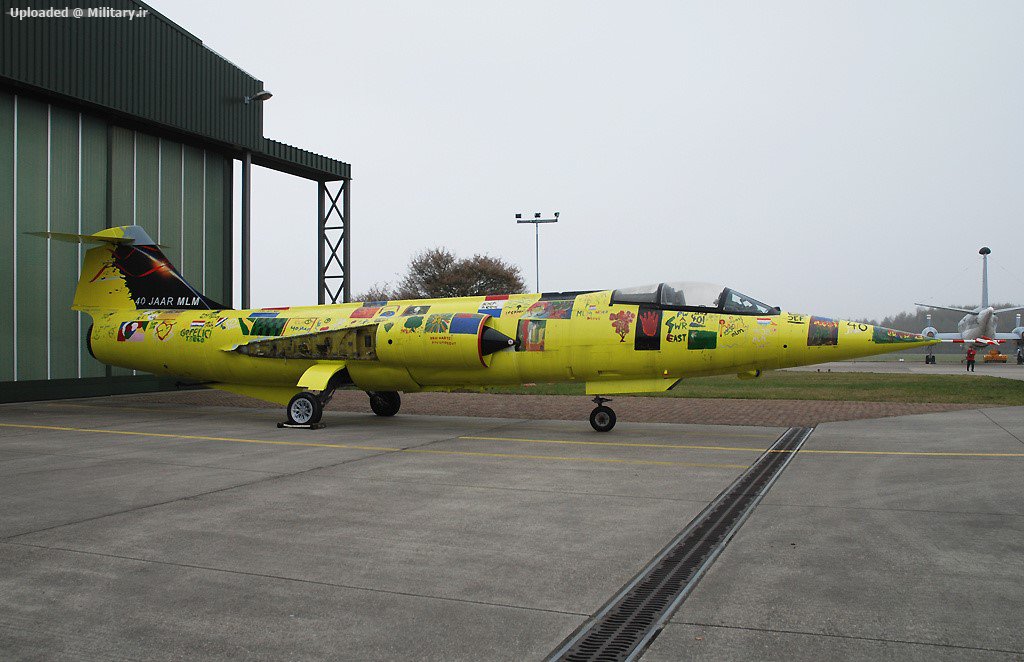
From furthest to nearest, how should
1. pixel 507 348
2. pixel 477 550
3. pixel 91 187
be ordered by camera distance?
pixel 91 187, pixel 507 348, pixel 477 550

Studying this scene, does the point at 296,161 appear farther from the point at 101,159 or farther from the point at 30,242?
the point at 30,242

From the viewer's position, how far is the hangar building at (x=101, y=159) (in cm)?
1717

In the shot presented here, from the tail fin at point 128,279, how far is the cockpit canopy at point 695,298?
990cm

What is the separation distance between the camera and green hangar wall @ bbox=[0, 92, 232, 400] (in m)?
17.2

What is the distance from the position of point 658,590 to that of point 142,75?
20232 mm

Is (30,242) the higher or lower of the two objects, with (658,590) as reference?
higher

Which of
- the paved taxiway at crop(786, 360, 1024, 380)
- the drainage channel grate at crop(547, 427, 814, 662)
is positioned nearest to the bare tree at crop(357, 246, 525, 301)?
the paved taxiway at crop(786, 360, 1024, 380)

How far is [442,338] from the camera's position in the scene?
40.7ft

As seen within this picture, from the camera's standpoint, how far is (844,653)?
349 cm

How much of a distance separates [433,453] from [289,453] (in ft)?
6.30

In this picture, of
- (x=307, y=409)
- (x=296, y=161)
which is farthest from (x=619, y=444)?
(x=296, y=161)

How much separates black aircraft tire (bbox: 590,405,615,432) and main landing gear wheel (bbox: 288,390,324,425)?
4.77 m

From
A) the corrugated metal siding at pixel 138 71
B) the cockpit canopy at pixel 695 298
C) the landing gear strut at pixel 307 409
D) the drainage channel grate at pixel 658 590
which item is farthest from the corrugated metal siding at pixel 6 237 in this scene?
the drainage channel grate at pixel 658 590

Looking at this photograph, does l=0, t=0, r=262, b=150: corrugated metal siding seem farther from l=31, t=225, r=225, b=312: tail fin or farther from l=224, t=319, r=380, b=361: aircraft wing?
l=224, t=319, r=380, b=361: aircraft wing
